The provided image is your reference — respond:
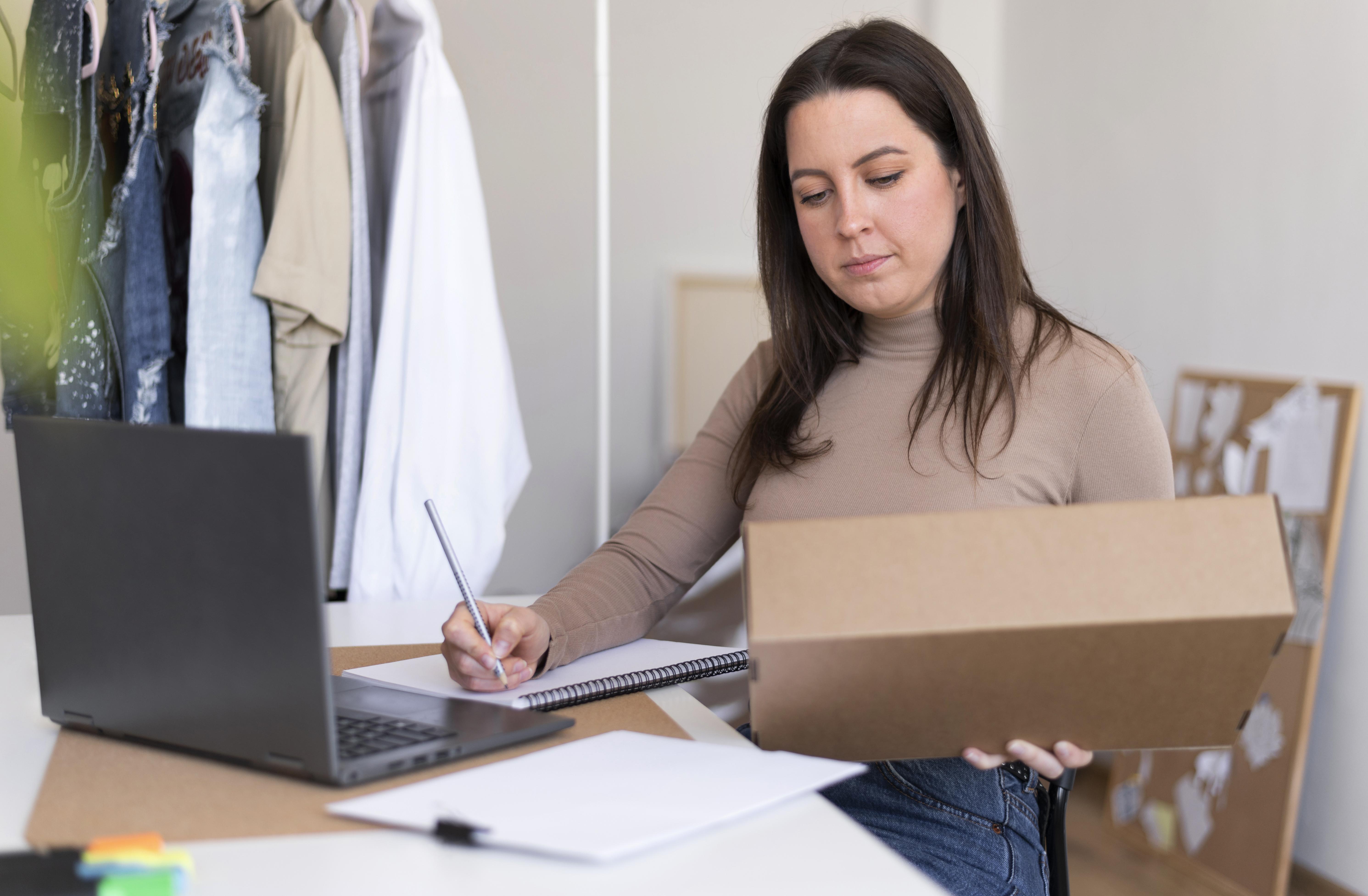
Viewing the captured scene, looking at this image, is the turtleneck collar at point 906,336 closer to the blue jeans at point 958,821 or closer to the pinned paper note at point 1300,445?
the blue jeans at point 958,821


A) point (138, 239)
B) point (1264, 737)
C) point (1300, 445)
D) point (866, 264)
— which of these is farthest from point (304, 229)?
point (1264, 737)

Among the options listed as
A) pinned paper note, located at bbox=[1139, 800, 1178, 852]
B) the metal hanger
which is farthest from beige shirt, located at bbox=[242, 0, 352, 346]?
pinned paper note, located at bbox=[1139, 800, 1178, 852]

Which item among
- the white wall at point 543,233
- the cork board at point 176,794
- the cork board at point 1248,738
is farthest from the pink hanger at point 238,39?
the cork board at point 1248,738

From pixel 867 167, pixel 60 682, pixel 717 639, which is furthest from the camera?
pixel 717 639

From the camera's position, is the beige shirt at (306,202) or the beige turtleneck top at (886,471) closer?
the beige turtleneck top at (886,471)

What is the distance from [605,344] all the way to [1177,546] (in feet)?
4.60

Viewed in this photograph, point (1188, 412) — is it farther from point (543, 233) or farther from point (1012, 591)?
point (1012, 591)

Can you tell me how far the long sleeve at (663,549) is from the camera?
3.58 feet

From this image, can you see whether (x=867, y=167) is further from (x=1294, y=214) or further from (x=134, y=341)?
(x=1294, y=214)

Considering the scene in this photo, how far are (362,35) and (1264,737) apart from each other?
79.9 inches

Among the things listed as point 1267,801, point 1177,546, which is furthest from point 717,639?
point 1177,546

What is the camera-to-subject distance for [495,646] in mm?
969

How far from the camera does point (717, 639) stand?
2408 millimetres

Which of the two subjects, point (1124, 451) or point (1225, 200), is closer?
point (1124, 451)
